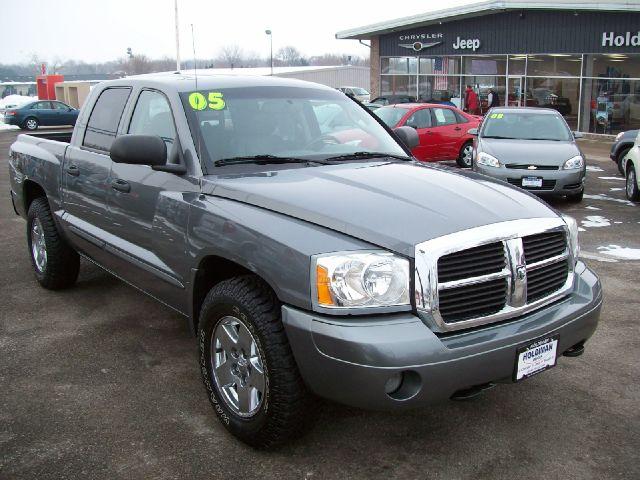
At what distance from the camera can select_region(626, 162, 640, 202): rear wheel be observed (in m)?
10.5

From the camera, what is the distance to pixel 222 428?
3637mm

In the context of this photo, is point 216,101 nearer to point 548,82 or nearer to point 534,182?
point 534,182

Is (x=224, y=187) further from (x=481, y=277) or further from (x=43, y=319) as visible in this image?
(x=43, y=319)

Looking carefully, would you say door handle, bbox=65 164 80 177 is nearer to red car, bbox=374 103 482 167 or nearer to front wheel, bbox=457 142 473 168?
red car, bbox=374 103 482 167

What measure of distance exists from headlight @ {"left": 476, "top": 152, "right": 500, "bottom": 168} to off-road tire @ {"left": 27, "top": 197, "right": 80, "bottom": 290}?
22.1ft

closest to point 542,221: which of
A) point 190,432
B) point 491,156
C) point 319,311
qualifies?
point 319,311

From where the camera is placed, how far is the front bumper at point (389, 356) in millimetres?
2797

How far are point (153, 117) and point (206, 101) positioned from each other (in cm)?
46

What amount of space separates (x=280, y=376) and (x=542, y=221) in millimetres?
1469

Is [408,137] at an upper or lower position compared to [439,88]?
lower

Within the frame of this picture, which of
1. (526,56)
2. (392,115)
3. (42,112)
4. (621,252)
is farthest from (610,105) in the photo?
(42,112)

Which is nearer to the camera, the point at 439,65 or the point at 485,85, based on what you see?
the point at 485,85

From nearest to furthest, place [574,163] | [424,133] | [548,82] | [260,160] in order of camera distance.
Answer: [260,160]
[574,163]
[424,133]
[548,82]

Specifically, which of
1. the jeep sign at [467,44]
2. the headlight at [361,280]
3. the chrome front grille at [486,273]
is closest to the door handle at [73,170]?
the headlight at [361,280]
